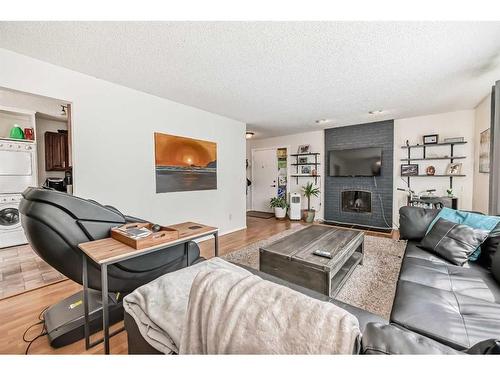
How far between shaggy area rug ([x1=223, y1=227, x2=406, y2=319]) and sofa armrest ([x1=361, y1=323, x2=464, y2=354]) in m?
1.44

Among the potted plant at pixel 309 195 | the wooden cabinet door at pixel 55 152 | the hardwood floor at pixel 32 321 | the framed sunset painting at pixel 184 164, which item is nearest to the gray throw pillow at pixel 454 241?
the hardwood floor at pixel 32 321

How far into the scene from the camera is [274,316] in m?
0.56

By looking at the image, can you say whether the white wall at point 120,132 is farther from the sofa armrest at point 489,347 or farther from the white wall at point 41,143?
the sofa armrest at point 489,347

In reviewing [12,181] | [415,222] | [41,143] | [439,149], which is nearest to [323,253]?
[415,222]

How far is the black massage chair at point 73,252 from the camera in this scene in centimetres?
133

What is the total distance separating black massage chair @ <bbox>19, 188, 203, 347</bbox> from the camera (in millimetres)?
1327

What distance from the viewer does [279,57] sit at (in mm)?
2016

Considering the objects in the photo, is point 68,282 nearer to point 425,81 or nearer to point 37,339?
point 37,339

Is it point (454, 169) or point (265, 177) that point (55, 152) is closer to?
point (265, 177)

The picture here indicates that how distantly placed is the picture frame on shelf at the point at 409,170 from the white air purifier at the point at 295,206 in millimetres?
2240

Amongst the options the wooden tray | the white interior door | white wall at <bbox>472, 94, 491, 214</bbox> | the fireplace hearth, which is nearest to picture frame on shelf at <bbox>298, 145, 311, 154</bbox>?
the white interior door

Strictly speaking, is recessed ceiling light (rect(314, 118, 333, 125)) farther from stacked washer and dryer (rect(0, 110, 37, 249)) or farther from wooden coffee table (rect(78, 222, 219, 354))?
stacked washer and dryer (rect(0, 110, 37, 249))

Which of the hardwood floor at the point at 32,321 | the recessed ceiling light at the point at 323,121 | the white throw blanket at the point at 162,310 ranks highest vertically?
the recessed ceiling light at the point at 323,121
